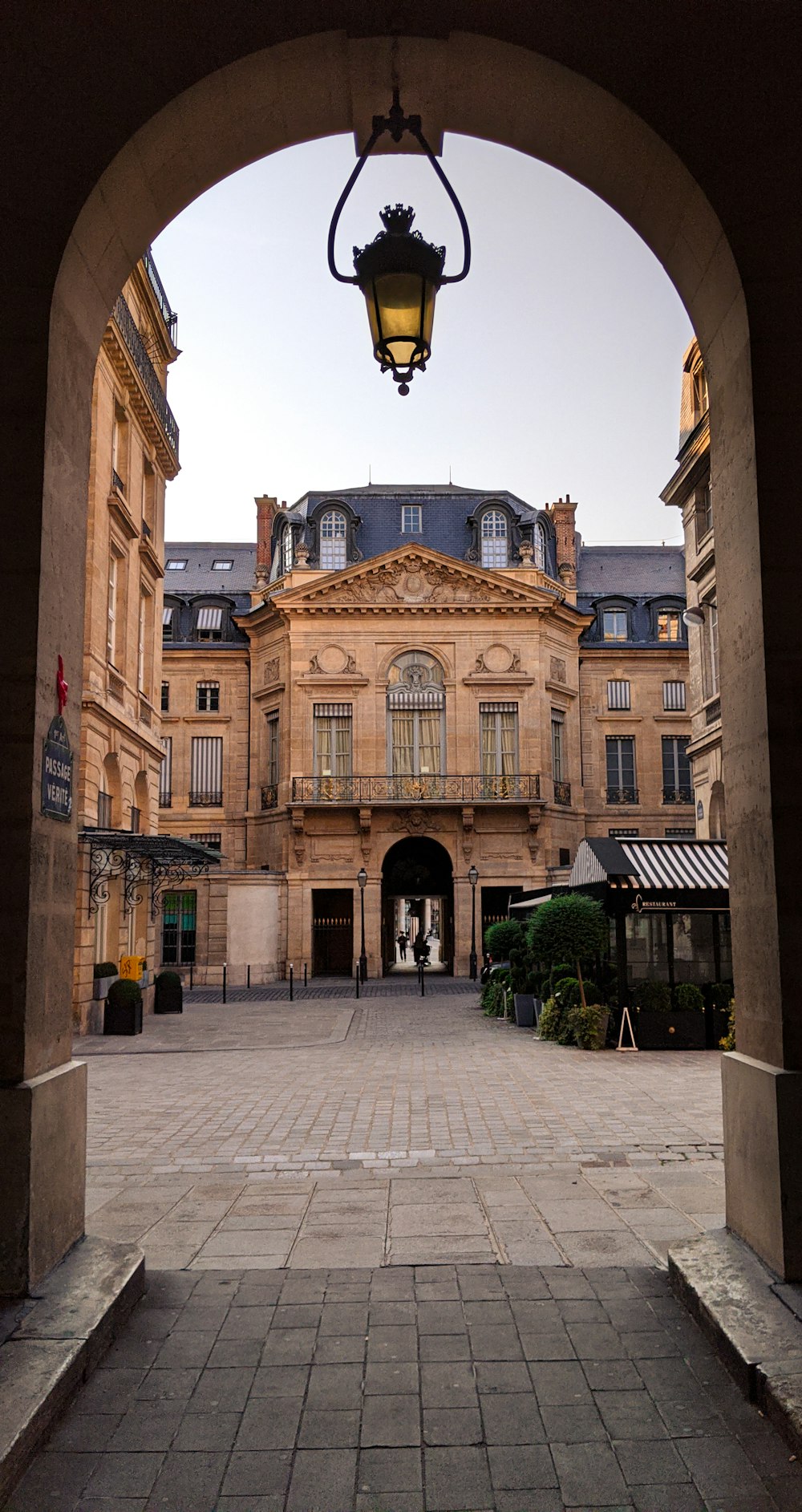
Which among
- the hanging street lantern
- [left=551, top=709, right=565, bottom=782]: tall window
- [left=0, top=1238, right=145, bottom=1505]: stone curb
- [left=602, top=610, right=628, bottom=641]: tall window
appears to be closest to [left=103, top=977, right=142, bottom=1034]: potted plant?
[left=0, top=1238, right=145, bottom=1505]: stone curb

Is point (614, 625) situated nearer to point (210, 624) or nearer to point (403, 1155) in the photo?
point (210, 624)

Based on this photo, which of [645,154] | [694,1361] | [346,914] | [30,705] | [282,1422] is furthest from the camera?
[346,914]

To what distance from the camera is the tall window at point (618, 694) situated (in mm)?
40406

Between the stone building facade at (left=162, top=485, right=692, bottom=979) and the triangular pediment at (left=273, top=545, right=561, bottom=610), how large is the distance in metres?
0.06

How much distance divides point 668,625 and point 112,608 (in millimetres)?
26191

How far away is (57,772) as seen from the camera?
175 inches

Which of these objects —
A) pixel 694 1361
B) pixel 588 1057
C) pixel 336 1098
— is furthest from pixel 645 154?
pixel 588 1057

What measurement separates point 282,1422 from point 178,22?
16.8ft

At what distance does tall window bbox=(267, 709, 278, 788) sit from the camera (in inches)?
1496

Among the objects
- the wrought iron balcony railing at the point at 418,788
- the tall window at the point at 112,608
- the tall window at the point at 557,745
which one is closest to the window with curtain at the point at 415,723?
the wrought iron balcony railing at the point at 418,788

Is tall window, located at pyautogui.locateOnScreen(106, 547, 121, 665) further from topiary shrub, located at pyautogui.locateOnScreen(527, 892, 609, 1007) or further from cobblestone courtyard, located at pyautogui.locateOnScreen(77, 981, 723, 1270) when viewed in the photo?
topiary shrub, located at pyautogui.locateOnScreen(527, 892, 609, 1007)

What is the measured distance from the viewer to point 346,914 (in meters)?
36.4

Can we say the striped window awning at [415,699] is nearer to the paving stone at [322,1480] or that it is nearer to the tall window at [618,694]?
the tall window at [618,694]

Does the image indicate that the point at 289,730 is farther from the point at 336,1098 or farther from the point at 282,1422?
the point at 282,1422
